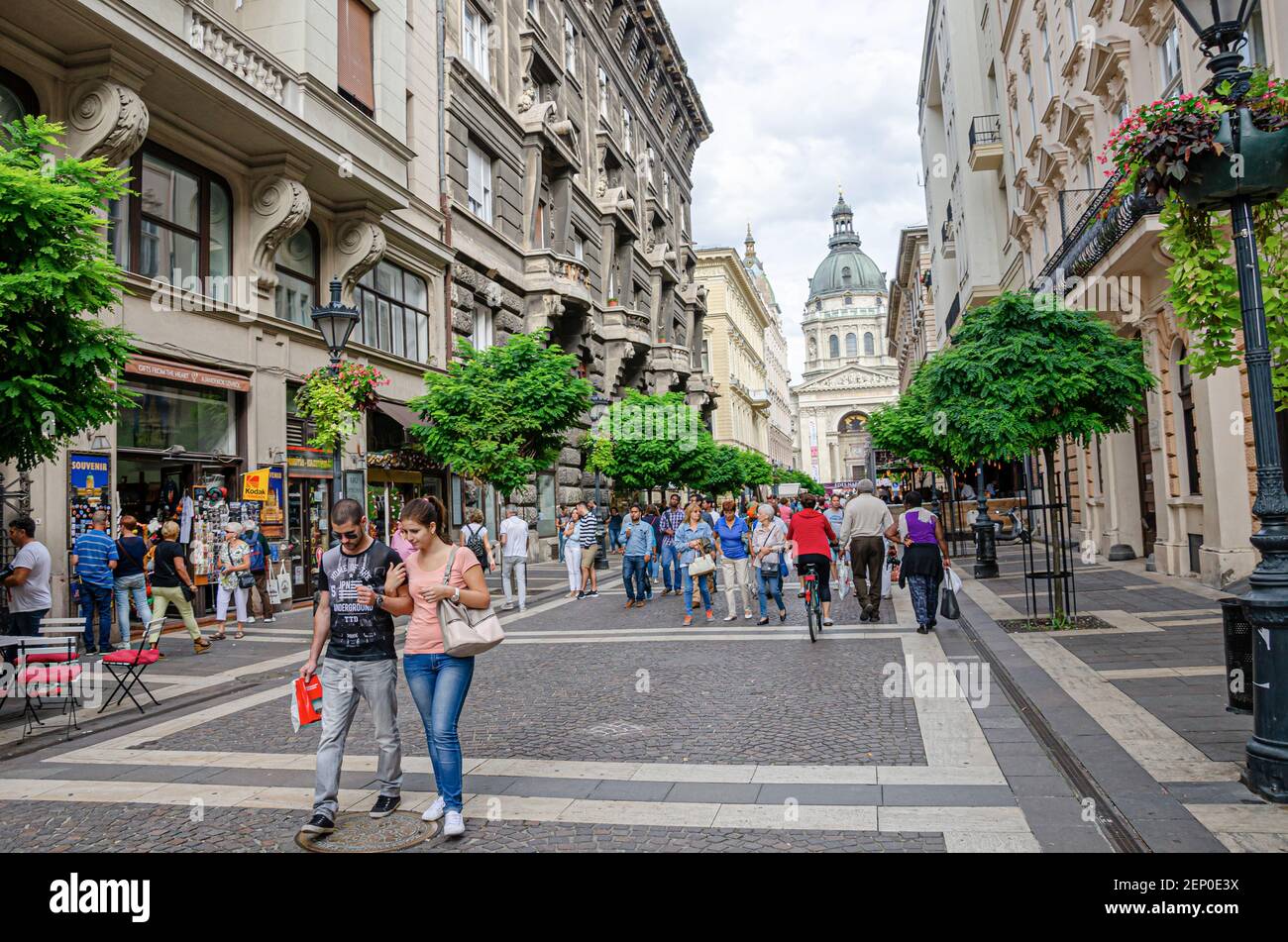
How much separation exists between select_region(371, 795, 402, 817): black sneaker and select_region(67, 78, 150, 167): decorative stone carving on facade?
35.4ft

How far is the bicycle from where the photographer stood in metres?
11.0

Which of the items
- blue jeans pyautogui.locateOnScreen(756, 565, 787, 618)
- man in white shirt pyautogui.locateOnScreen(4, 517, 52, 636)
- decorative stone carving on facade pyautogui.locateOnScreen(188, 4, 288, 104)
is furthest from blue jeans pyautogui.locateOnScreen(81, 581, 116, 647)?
blue jeans pyautogui.locateOnScreen(756, 565, 787, 618)

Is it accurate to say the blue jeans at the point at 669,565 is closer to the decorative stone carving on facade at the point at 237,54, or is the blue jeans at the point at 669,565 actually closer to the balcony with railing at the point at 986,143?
the decorative stone carving on facade at the point at 237,54

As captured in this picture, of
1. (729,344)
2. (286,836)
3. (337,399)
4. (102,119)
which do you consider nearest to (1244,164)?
(286,836)

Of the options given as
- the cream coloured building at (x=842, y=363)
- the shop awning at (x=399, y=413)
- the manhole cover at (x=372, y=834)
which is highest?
the cream coloured building at (x=842, y=363)

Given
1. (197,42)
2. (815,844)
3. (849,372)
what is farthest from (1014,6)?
(849,372)

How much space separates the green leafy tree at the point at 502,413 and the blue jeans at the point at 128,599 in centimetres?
668

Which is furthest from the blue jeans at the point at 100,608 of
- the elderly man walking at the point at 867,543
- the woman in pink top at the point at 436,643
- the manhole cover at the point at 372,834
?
the elderly man walking at the point at 867,543

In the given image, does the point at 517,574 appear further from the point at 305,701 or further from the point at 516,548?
the point at 305,701

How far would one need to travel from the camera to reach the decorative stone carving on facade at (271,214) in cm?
1587

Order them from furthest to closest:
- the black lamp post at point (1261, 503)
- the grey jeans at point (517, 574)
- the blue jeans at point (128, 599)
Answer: the grey jeans at point (517, 574)
the blue jeans at point (128, 599)
the black lamp post at point (1261, 503)

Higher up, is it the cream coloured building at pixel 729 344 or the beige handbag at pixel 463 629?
the cream coloured building at pixel 729 344
